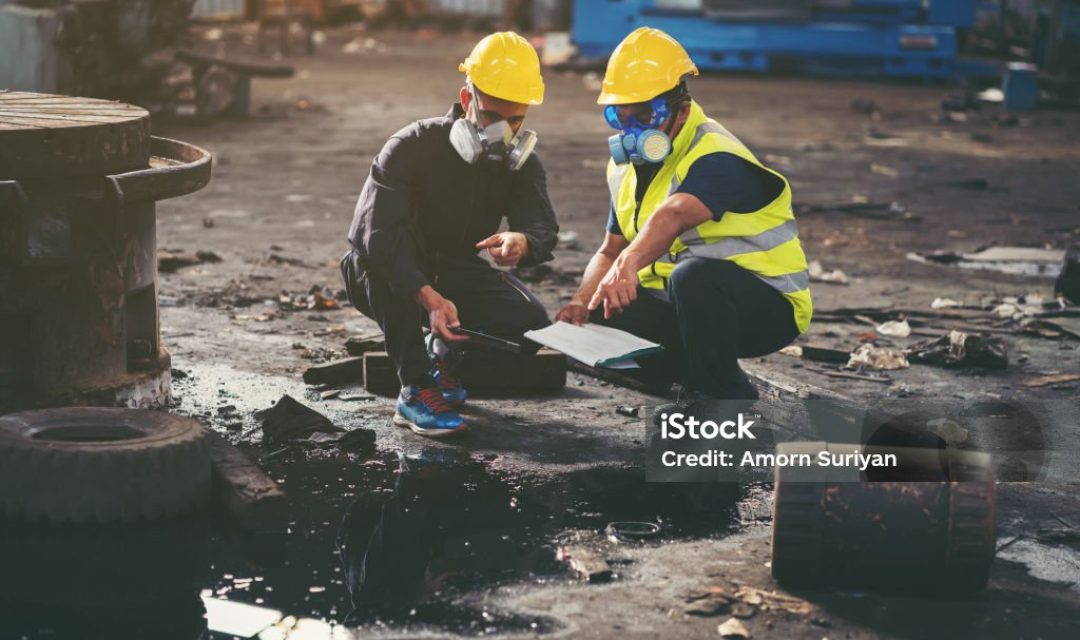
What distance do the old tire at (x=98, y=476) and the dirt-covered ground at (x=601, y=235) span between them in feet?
1.40

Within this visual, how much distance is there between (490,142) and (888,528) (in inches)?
76.4

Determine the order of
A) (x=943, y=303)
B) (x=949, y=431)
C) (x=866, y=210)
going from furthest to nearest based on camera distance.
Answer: (x=866, y=210) < (x=943, y=303) < (x=949, y=431)

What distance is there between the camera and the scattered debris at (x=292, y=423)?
15.8 feet

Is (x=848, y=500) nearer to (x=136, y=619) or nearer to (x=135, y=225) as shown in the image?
(x=136, y=619)

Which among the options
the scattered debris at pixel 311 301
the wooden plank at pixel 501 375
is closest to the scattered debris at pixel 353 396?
the wooden plank at pixel 501 375

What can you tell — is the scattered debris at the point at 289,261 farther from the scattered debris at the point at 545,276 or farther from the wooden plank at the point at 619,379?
the wooden plank at the point at 619,379

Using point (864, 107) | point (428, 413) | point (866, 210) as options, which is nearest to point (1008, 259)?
point (866, 210)

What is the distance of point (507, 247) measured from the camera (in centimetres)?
480

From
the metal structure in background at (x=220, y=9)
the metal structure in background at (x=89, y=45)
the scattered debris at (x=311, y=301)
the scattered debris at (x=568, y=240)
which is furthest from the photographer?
the metal structure in background at (x=220, y=9)

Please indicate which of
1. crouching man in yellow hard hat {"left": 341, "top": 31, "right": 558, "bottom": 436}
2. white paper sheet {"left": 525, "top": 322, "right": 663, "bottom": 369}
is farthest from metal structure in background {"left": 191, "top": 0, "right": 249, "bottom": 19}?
white paper sheet {"left": 525, "top": 322, "right": 663, "bottom": 369}

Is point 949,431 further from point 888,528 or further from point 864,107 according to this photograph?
point 864,107

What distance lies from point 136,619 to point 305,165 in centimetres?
787

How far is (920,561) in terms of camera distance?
3643 mm

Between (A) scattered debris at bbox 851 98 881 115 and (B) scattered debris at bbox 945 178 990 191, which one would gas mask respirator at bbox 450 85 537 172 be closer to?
(B) scattered debris at bbox 945 178 990 191
